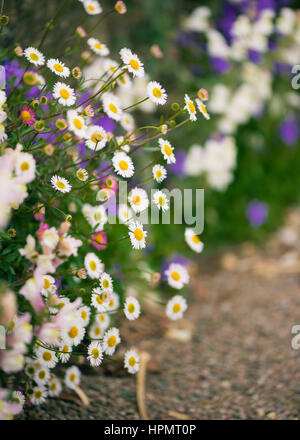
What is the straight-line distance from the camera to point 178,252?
2.96m

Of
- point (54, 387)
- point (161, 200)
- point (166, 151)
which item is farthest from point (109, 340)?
point (166, 151)

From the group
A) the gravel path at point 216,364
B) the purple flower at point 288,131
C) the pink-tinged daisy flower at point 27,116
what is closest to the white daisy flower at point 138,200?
the pink-tinged daisy flower at point 27,116

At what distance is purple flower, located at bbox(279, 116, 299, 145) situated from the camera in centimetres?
374

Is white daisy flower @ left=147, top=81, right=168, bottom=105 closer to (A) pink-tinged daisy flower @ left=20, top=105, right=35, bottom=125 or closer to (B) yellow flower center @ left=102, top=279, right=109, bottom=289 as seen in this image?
(A) pink-tinged daisy flower @ left=20, top=105, right=35, bottom=125

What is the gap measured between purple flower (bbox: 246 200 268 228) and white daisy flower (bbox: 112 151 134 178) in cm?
222

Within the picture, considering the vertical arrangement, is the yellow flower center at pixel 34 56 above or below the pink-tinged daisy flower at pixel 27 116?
above

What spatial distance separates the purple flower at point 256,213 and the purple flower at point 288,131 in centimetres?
63

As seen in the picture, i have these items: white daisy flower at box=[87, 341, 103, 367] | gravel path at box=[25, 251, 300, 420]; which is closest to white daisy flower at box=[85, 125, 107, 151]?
white daisy flower at box=[87, 341, 103, 367]

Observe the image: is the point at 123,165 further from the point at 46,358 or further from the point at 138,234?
the point at 46,358

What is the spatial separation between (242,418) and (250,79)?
239cm

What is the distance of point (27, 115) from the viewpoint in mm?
1274

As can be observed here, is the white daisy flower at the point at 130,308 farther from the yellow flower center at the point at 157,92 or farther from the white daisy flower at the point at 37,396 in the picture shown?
the yellow flower center at the point at 157,92

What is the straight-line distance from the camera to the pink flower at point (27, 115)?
4.17 ft

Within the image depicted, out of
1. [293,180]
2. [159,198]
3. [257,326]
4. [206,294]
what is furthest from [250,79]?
[159,198]
